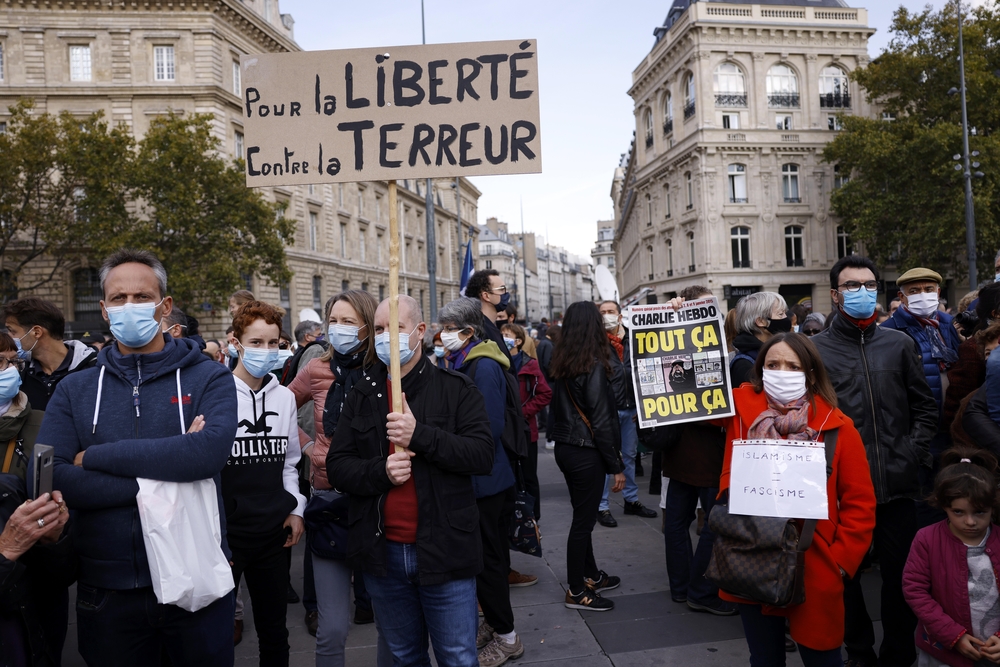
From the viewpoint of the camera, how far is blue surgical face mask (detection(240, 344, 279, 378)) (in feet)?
12.1

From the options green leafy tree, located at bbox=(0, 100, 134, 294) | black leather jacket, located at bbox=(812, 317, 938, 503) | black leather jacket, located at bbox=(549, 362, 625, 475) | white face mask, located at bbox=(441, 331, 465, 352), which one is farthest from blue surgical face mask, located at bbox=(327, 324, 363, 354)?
green leafy tree, located at bbox=(0, 100, 134, 294)

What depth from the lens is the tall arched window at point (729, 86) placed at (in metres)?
38.2

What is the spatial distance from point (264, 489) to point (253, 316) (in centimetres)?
90

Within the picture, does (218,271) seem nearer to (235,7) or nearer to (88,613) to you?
(235,7)

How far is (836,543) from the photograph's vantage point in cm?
307

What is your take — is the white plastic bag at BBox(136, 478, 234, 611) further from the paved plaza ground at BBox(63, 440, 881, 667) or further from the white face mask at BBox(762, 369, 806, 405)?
the white face mask at BBox(762, 369, 806, 405)

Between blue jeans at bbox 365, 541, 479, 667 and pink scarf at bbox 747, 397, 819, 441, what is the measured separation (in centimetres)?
138

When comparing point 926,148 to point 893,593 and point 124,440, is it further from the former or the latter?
point 124,440

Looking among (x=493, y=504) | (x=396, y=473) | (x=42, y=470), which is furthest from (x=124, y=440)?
(x=493, y=504)

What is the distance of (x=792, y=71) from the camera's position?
38938mm

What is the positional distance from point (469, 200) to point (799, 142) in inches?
1573

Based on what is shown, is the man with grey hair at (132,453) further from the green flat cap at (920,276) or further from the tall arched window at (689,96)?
the tall arched window at (689,96)

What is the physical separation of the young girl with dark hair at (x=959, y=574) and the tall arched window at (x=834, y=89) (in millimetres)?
40419

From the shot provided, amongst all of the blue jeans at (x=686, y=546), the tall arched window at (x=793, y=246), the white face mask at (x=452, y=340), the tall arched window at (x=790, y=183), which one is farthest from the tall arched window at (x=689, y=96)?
the white face mask at (x=452, y=340)
